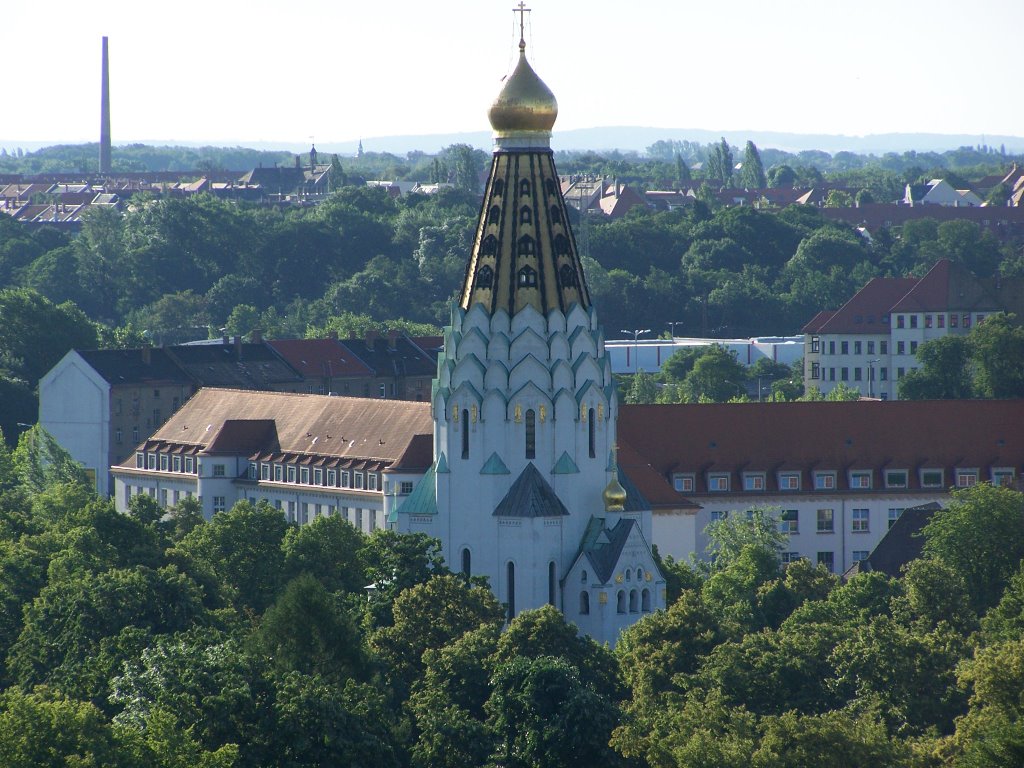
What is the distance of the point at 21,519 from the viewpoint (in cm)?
12419

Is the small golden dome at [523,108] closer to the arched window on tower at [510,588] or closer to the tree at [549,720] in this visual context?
the arched window on tower at [510,588]

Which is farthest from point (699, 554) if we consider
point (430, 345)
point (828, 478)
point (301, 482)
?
point (430, 345)

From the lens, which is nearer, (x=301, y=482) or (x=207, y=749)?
(x=207, y=749)

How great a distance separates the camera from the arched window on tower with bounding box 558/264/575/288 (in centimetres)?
10419

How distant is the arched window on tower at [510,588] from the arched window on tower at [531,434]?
3505 millimetres

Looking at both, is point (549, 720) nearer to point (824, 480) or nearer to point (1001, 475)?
point (824, 480)

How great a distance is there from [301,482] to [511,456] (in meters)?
38.8

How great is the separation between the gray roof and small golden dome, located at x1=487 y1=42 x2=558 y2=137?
10.7 metres

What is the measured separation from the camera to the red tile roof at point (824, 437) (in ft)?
456

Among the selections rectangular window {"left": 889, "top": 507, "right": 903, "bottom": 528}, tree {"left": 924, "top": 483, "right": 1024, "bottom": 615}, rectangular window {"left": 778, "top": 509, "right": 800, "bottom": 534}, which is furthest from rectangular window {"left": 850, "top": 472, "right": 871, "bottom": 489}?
tree {"left": 924, "top": 483, "right": 1024, "bottom": 615}

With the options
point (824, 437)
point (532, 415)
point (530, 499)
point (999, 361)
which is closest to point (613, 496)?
point (530, 499)

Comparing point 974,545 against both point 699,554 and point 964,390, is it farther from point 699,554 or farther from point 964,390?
point 964,390

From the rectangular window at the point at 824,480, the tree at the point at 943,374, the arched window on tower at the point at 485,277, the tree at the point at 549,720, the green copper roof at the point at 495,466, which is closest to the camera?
the tree at the point at 549,720

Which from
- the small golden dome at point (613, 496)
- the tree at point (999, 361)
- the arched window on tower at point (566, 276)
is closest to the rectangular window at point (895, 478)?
the small golden dome at point (613, 496)
